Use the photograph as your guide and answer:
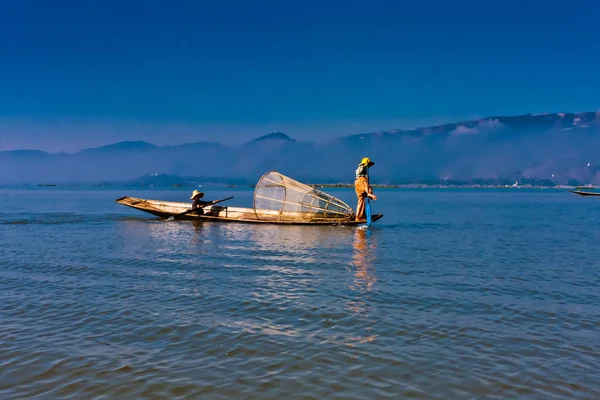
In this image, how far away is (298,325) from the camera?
33.3 feet

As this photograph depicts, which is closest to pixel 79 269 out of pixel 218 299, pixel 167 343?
pixel 218 299

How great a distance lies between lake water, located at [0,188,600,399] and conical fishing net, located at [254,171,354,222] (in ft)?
38.4

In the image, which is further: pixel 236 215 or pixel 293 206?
pixel 236 215

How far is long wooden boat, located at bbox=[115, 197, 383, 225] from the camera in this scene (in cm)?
3219

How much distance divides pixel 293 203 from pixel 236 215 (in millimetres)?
5347

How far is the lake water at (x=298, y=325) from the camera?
7309 millimetres

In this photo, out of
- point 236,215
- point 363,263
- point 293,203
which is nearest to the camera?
point 363,263

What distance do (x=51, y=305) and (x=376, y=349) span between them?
8.26m

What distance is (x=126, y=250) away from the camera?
21469 millimetres

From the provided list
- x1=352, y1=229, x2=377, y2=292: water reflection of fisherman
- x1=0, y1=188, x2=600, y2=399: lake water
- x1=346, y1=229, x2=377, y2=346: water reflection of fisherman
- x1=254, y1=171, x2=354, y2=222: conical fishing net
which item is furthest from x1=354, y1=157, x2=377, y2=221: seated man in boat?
x1=0, y1=188, x2=600, y2=399: lake water

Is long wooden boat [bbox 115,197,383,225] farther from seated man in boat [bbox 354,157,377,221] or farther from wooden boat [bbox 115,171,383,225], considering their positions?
seated man in boat [bbox 354,157,377,221]

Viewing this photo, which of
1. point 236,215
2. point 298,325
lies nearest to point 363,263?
point 298,325

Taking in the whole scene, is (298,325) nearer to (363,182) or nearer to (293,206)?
(363,182)

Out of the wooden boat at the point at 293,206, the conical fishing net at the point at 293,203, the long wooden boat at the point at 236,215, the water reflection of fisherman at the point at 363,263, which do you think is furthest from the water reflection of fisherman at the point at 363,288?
the conical fishing net at the point at 293,203
